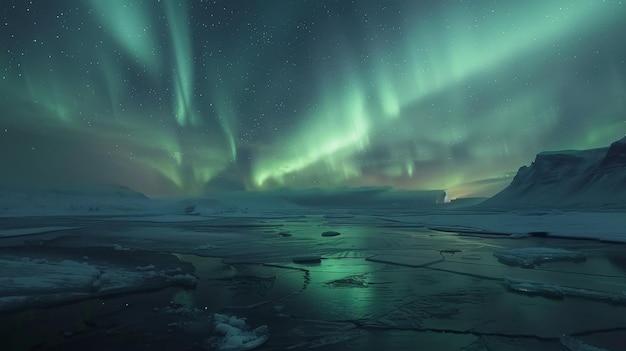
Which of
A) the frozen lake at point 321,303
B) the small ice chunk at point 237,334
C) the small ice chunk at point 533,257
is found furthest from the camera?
the small ice chunk at point 533,257

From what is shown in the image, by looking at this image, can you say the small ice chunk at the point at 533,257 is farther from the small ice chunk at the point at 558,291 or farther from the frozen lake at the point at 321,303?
the small ice chunk at the point at 558,291

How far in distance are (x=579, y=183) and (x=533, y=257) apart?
638ft

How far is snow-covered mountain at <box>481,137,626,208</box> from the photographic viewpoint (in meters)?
148

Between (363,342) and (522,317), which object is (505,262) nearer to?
(522,317)

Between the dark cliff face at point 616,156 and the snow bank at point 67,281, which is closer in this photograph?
the snow bank at point 67,281

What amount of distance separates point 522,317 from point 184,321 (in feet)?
19.0

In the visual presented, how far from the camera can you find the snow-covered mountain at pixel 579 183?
5832 inches

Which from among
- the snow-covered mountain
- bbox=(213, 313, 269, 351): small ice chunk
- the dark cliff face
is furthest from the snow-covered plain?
the dark cliff face

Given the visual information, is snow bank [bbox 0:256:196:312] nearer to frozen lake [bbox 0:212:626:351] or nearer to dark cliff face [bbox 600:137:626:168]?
frozen lake [bbox 0:212:626:351]

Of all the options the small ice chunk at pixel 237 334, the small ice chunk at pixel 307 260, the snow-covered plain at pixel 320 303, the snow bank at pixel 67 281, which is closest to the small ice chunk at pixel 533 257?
the snow-covered plain at pixel 320 303

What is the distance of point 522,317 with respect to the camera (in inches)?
254

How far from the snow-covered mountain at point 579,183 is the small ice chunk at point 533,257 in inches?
5346

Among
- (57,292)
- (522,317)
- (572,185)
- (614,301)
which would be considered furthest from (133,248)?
(572,185)

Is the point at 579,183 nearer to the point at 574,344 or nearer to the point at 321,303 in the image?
the point at 574,344
